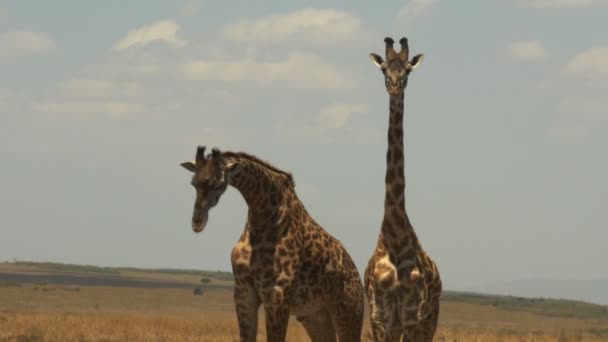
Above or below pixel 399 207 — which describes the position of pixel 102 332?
below

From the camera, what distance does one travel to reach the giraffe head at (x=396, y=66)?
1180cm

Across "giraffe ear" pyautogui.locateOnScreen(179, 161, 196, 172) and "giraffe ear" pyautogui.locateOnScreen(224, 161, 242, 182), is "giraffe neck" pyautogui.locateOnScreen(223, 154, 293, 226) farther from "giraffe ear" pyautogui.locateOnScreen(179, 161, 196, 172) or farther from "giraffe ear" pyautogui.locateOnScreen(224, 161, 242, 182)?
"giraffe ear" pyautogui.locateOnScreen(179, 161, 196, 172)

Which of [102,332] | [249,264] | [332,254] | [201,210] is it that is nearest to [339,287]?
[332,254]

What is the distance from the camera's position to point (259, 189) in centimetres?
1267

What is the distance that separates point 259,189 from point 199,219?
1408mm

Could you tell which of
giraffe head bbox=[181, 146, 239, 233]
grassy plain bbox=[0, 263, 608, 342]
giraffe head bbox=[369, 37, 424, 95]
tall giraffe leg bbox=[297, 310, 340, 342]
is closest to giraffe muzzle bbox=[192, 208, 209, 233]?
giraffe head bbox=[181, 146, 239, 233]

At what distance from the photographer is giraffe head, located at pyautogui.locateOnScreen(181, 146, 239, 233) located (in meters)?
11.5

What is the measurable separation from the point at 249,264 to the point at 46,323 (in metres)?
18.1

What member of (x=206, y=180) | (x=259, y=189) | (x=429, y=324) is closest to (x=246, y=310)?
(x=259, y=189)

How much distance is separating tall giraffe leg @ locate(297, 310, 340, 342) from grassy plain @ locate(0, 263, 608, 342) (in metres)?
9.73

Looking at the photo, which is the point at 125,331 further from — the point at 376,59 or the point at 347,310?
the point at 376,59

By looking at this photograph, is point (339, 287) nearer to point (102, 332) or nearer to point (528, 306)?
point (102, 332)

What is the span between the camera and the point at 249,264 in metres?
12.6

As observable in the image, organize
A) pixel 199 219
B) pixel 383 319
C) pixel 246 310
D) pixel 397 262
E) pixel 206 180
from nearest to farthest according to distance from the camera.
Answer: pixel 199 219 < pixel 206 180 < pixel 383 319 < pixel 397 262 < pixel 246 310
